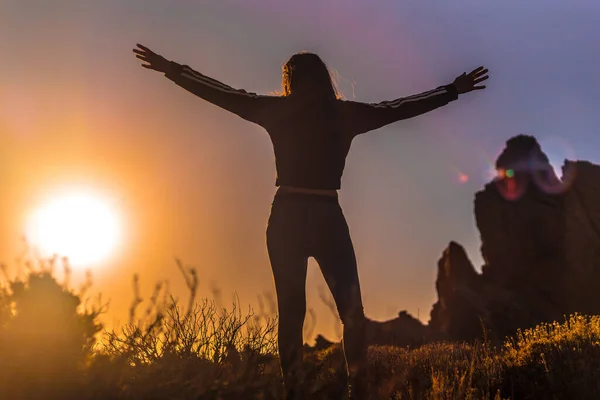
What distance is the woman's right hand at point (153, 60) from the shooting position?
444 cm

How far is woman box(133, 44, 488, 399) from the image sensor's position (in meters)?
3.98

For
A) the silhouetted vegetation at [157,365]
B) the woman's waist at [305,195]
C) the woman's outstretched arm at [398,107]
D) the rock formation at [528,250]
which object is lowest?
the silhouetted vegetation at [157,365]

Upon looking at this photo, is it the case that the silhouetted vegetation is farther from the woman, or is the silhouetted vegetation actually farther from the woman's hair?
the woman's hair

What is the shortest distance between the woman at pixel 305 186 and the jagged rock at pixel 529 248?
5575 centimetres

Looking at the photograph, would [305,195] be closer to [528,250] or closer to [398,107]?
[398,107]

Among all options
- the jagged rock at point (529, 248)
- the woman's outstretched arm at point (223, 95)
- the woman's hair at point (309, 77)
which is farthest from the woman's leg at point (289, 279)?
the jagged rock at point (529, 248)

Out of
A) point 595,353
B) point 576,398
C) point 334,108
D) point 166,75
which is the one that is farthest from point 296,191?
point 595,353

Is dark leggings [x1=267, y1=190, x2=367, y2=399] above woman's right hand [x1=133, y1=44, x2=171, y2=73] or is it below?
below

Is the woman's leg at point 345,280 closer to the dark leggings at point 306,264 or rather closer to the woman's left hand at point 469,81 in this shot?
the dark leggings at point 306,264

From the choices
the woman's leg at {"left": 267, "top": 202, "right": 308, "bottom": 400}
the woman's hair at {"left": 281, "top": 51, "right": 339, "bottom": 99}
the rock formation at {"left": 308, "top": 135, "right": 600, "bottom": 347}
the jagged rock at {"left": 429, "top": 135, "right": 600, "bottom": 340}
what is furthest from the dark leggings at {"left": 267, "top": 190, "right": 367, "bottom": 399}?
the jagged rock at {"left": 429, "top": 135, "right": 600, "bottom": 340}

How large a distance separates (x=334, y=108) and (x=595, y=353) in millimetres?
3947

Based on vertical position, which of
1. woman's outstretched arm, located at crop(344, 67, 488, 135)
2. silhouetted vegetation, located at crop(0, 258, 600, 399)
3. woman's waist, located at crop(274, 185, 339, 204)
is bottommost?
silhouetted vegetation, located at crop(0, 258, 600, 399)

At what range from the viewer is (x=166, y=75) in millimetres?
4406

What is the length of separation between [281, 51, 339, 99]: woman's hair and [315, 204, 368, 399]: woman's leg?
101 centimetres
